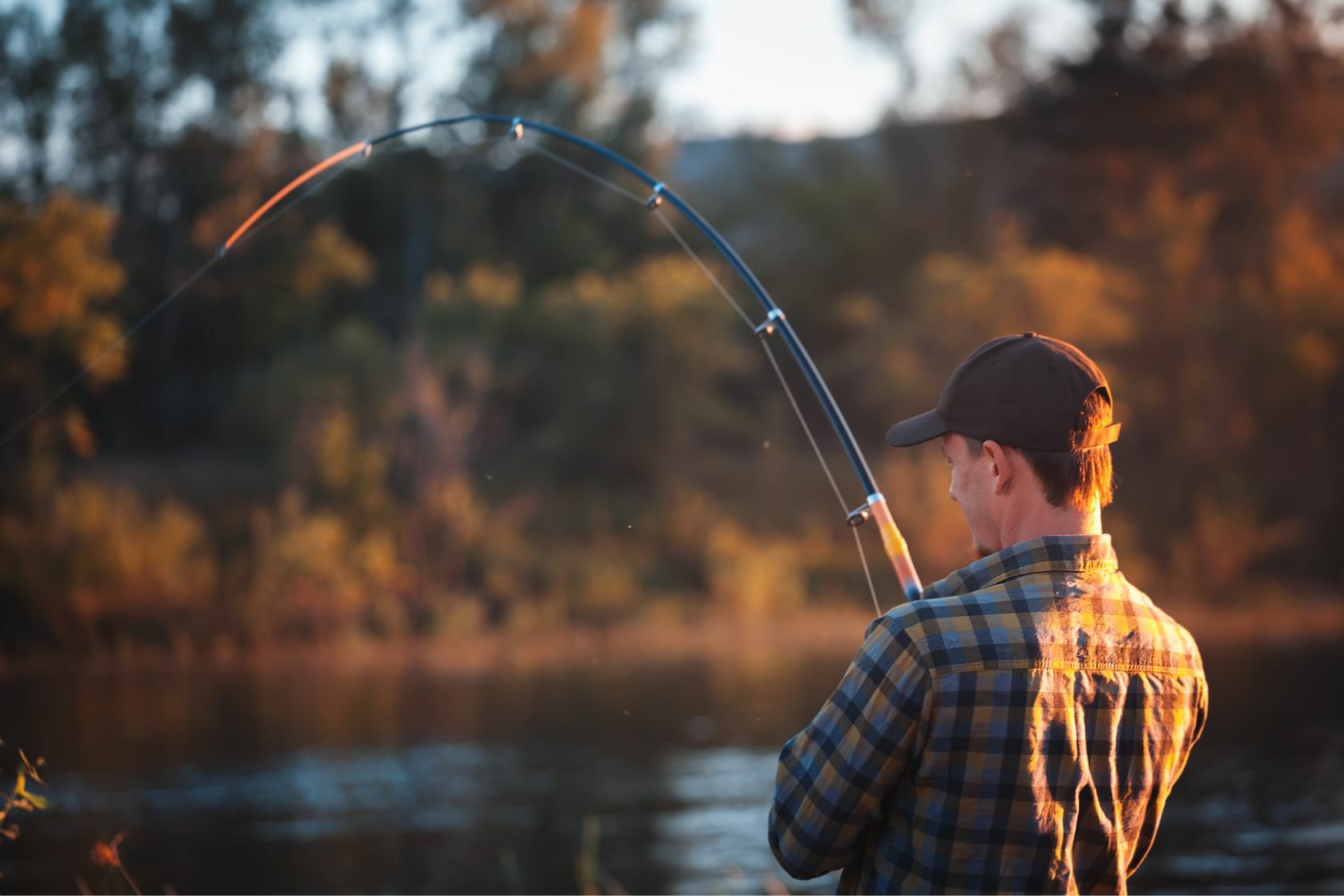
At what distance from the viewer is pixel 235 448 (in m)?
19.7

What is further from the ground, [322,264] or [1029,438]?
[322,264]

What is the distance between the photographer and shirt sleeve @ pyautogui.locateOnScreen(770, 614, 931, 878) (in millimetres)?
1503

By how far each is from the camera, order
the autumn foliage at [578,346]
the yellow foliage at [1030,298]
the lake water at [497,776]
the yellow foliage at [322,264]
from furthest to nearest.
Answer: the yellow foliage at [322,264]
the yellow foliage at [1030,298]
the autumn foliage at [578,346]
the lake water at [497,776]

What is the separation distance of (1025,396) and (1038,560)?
0.56 feet

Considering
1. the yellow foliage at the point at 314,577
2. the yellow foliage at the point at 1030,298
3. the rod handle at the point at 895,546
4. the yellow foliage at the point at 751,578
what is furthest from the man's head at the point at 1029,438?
the yellow foliage at the point at 1030,298

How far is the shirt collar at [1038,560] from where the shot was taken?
1.58 m

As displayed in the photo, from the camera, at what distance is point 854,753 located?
153 centimetres

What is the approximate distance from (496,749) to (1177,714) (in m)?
10.1

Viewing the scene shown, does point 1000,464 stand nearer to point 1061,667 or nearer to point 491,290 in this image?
point 1061,667

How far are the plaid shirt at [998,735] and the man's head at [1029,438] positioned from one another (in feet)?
0.13

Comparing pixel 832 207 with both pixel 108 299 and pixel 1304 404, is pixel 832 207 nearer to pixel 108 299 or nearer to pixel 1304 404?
pixel 1304 404

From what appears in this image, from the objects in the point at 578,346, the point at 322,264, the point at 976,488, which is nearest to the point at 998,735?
the point at 976,488

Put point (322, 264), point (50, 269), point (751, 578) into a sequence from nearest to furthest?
point (50, 269), point (751, 578), point (322, 264)

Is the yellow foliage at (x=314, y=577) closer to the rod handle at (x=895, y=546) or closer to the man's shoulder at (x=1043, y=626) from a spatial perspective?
the rod handle at (x=895, y=546)
